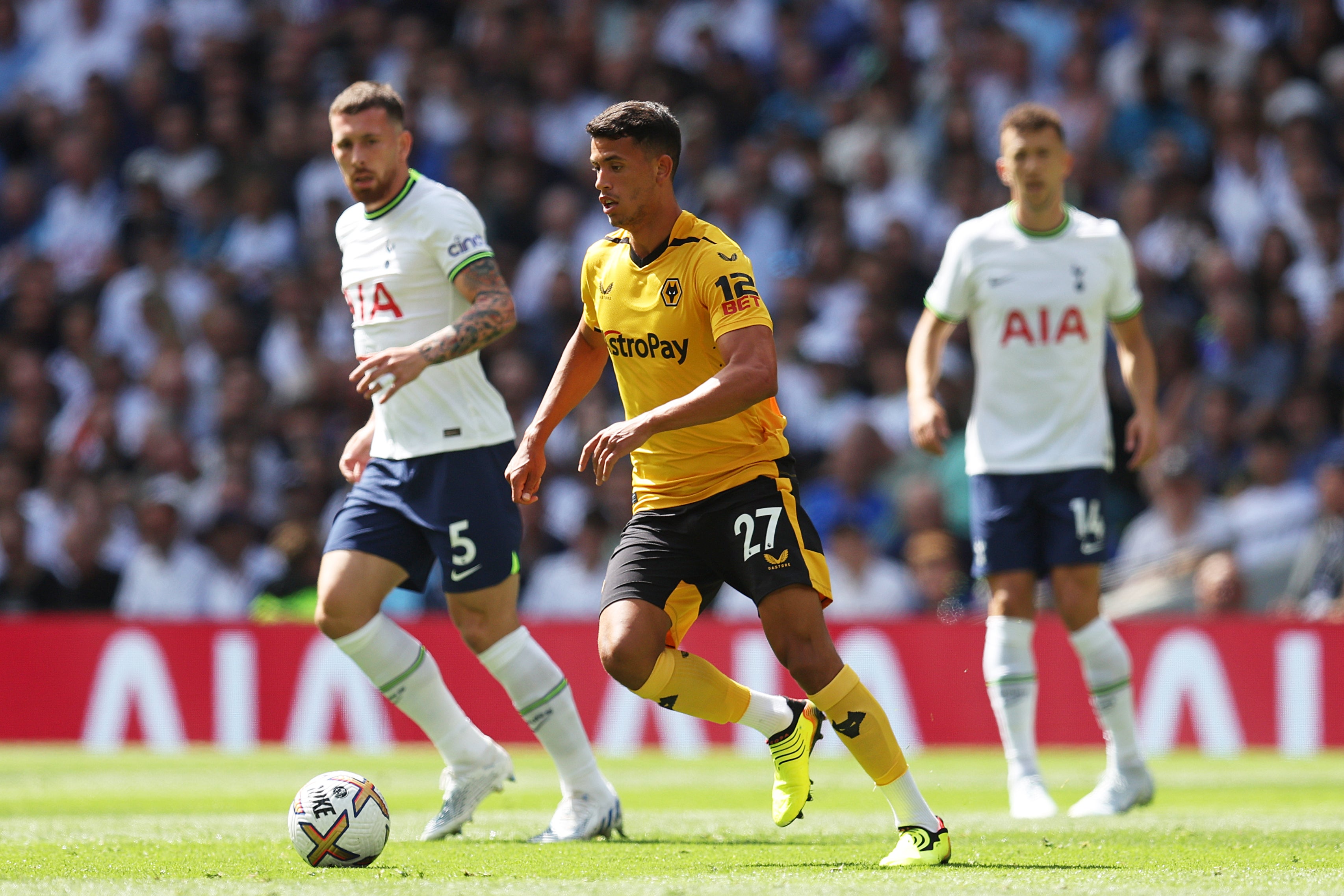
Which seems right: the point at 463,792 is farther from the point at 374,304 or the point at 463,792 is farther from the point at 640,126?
the point at 640,126

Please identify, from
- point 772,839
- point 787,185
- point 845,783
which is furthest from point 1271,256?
point 772,839

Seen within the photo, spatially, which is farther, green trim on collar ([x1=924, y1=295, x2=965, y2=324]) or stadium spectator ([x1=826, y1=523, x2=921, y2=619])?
stadium spectator ([x1=826, y1=523, x2=921, y2=619])

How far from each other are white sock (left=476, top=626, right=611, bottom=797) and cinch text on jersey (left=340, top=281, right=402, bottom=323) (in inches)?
53.2

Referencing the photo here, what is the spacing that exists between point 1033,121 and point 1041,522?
1.77 metres

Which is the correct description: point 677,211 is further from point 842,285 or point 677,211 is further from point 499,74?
point 499,74

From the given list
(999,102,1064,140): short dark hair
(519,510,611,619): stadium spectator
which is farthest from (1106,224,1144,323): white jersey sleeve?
(519,510,611,619): stadium spectator

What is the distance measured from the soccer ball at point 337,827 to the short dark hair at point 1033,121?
13.2 feet

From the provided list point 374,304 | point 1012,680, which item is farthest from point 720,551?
point 1012,680

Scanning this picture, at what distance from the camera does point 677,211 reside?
561cm

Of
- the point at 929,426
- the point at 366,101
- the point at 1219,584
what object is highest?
the point at 366,101

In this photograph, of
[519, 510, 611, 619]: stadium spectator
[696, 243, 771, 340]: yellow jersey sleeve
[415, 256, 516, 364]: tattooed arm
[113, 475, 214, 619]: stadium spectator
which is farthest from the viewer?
[113, 475, 214, 619]: stadium spectator

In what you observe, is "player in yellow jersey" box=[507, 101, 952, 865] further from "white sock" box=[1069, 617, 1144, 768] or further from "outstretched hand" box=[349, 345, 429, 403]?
"white sock" box=[1069, 617, 1144, 768]

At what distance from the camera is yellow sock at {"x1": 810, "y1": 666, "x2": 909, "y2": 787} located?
5.34m

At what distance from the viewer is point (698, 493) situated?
220 inches
